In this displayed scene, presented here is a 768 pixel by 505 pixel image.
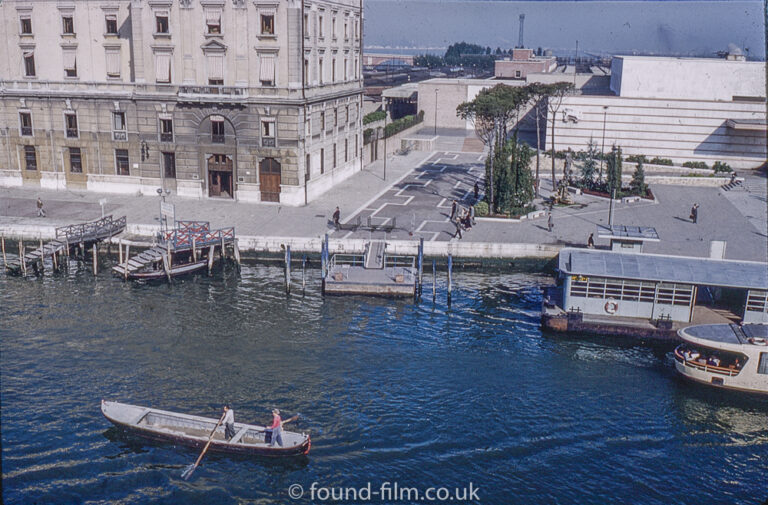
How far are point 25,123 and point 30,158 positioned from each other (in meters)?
3.19

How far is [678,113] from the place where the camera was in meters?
84.2

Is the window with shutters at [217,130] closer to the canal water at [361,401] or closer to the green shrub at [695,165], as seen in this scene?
the canal water at [361,401]

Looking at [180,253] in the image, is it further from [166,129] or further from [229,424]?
[229,424]

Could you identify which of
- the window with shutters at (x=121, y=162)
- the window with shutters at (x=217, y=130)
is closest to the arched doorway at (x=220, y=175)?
the window with shutters at (x=217, y=130)

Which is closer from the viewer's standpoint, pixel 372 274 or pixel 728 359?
pixel 728 359

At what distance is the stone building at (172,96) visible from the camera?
60.7m

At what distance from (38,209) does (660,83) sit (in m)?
70.4

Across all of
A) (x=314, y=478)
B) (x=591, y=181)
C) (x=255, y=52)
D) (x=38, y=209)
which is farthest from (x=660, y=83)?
(x=314, y=478)

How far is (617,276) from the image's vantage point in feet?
136

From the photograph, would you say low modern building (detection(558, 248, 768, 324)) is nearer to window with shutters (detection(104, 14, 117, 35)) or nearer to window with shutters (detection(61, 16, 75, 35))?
window with shutters (detection(104, 14, 117, 35))


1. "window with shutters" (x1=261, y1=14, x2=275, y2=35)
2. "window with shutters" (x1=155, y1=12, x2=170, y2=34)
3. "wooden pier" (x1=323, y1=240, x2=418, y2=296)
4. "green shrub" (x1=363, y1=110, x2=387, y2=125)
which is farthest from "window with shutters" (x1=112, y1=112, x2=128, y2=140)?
"green shrub" (x1=363, y1=110, x2=387, y2=125)

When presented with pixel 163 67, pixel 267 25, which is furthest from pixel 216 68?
pixel 267 25

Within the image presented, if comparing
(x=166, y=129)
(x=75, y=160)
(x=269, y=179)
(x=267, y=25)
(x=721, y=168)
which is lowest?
(x=721, y=168)

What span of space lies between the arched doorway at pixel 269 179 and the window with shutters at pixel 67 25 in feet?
69.3
